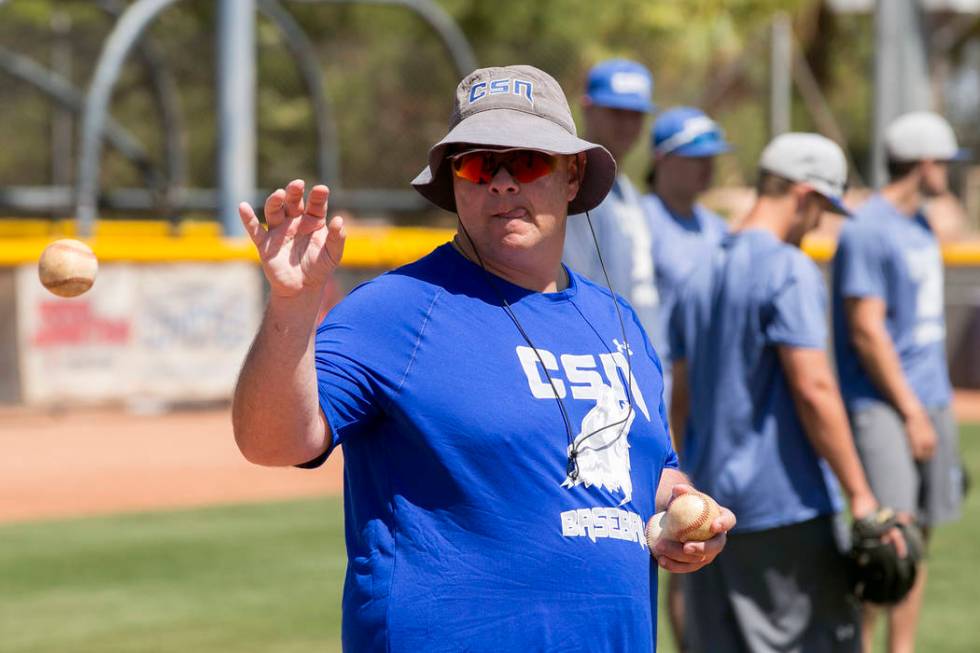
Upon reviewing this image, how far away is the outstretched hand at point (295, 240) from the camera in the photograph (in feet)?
7.91

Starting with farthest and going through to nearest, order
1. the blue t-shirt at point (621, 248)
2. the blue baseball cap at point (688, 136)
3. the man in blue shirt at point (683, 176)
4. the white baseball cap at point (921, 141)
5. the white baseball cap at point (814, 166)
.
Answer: the blue baseball cap at point (688, 136) → the man in blue shirt at point (683, 176) → the white baseball cap at point (921, 141) → the blue t-shirt at point (621, 248) → the white baseball cap at point (814, 166)

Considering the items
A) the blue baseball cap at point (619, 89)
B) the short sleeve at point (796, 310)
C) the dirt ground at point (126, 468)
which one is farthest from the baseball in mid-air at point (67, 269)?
the dirt ground at point (126, 468)

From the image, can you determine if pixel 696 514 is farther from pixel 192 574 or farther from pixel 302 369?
pixel 192 574

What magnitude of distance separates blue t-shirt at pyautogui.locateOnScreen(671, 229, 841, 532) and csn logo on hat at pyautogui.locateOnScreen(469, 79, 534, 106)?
196cm

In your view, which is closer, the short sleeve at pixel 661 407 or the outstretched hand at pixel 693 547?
the outstretched hand at pixel 693 547

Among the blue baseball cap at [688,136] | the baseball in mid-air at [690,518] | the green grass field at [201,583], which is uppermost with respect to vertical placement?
the blue baseball cap at [688,136]

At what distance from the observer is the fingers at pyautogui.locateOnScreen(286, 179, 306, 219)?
239 centimetres

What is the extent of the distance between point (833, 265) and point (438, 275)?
12.0 ft

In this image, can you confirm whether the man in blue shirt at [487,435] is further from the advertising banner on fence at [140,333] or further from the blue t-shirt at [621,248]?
the advertising banner on fence at [140,333]

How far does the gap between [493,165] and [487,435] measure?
509 mm

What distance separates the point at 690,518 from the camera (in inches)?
113

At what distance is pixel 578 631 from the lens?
275cm

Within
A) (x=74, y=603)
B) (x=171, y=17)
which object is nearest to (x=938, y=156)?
(x=74, y=603)

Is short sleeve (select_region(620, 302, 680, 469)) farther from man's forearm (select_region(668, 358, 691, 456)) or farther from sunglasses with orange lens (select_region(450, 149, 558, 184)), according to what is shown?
man's forearm (select_region(668, 358, 691, 456))
